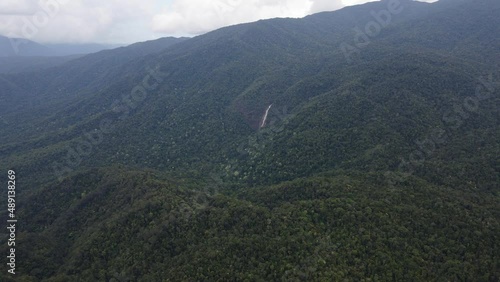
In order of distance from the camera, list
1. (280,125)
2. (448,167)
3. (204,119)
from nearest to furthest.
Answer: (448,167), (280,125), (204,119)

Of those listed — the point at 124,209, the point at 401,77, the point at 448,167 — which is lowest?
the point at 448,167

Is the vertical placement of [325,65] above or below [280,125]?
above

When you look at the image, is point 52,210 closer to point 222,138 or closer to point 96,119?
point 222,138

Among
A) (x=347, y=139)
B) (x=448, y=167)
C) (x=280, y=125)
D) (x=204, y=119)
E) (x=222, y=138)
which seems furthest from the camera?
(x=204, y=119)

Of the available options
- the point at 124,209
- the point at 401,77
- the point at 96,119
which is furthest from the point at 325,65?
the point at 124,209

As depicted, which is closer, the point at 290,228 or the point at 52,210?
the point at 290,228

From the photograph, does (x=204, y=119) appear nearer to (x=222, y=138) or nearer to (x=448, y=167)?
(x=222, y=138)
